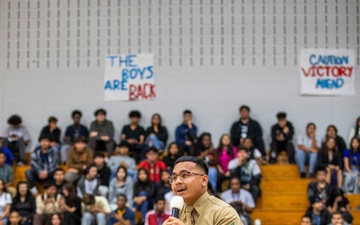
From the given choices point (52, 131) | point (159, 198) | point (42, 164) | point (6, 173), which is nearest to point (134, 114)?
point (52, 131)

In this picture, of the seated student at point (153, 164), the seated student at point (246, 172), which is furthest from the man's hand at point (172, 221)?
the seated student at point (153, 164)

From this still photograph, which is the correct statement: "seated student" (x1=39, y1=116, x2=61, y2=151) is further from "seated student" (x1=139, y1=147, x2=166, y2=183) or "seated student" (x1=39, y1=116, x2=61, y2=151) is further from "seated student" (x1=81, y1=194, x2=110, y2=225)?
"seated student" (x1=81, y1=194, x2=110, y2=225)

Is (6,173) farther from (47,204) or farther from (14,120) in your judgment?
(14,120)

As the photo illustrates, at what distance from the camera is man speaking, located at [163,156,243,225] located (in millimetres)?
4684

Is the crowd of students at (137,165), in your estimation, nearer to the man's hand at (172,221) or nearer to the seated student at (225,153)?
the seated student at (225,153)

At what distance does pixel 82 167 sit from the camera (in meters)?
13.3

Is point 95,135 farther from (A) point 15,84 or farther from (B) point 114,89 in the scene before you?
(A) point 15,84

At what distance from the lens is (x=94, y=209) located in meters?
12.2

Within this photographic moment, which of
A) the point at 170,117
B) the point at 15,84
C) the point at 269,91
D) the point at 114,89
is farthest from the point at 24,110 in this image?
the point at 269,91

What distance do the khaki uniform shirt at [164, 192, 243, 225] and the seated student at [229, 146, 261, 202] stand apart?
26.0 feet

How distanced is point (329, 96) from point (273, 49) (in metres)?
1.34

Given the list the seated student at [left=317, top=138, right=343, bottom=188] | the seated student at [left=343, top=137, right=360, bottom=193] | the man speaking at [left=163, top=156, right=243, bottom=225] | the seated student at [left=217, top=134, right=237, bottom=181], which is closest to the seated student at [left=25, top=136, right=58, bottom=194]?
the seated student at [left=217, top=134, right=237, bottom=181]

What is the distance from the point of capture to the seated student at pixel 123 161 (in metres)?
13.2

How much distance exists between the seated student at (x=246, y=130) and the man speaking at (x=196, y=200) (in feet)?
30.1
